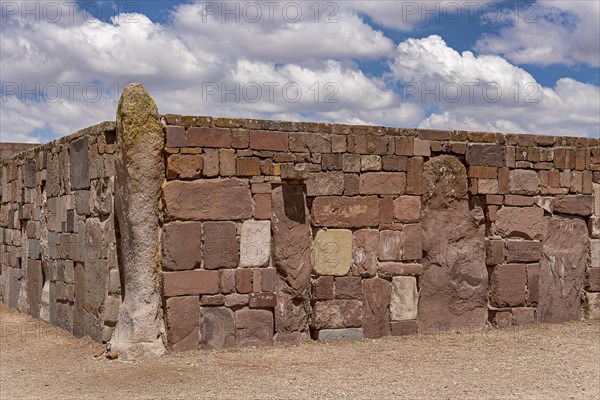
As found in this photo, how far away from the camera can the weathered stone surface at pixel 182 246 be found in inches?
318

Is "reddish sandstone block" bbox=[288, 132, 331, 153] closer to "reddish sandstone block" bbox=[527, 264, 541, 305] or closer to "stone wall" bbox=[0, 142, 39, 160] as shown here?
"reddish sandstone block" bbox=[527, 264, 541, 305]

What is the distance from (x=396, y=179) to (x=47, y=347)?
15.5 ft

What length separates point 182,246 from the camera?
8117 millimetres

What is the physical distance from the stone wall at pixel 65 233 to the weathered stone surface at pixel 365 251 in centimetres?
276

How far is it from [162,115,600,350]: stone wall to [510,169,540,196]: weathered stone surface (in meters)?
0.02

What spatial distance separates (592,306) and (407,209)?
3.30m

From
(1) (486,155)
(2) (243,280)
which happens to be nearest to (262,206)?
(2) (243,280)

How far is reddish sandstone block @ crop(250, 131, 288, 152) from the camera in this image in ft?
27.5

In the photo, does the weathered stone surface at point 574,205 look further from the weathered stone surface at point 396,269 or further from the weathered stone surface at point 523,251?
the weathered stone surface at point 396,269

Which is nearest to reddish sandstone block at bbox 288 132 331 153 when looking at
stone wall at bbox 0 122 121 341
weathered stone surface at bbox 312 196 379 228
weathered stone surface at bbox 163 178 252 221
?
weathered stone surface at bbox 312 196 379 228

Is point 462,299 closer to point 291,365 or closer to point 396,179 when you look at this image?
point 396,179

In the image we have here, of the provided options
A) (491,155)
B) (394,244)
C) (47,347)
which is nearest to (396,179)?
(394,244)

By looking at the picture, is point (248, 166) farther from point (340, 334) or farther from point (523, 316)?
point (523, 316)

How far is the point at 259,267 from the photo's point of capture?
8.46 m
